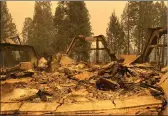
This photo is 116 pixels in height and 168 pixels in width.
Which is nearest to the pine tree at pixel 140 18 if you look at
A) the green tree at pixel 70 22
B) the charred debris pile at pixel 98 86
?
the green tree at pixel 70 22

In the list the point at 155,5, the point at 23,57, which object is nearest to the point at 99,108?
the point at 23,57

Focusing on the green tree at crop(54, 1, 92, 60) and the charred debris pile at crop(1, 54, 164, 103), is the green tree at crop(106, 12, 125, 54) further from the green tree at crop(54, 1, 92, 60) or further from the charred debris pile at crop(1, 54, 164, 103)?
the charred debris pile at crop(1, 54, 164, 103)

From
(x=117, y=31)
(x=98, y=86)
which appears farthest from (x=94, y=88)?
(x=117, y=31)

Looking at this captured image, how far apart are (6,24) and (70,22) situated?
36.1ft

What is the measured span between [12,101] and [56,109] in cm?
136

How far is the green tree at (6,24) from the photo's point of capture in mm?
34609

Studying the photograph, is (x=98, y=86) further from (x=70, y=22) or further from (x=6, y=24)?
(x=6, y=24)

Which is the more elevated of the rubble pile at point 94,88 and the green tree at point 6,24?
the green tree at point 6,24

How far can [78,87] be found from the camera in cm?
811

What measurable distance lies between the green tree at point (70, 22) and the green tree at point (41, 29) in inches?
220

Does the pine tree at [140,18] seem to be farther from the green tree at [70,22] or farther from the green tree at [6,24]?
the green tree at [6,24]

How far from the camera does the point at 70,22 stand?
106 feet

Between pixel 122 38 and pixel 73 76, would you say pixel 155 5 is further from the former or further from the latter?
pixel 73 76

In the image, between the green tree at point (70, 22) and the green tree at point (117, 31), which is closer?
the green tree at point (70, 22)
